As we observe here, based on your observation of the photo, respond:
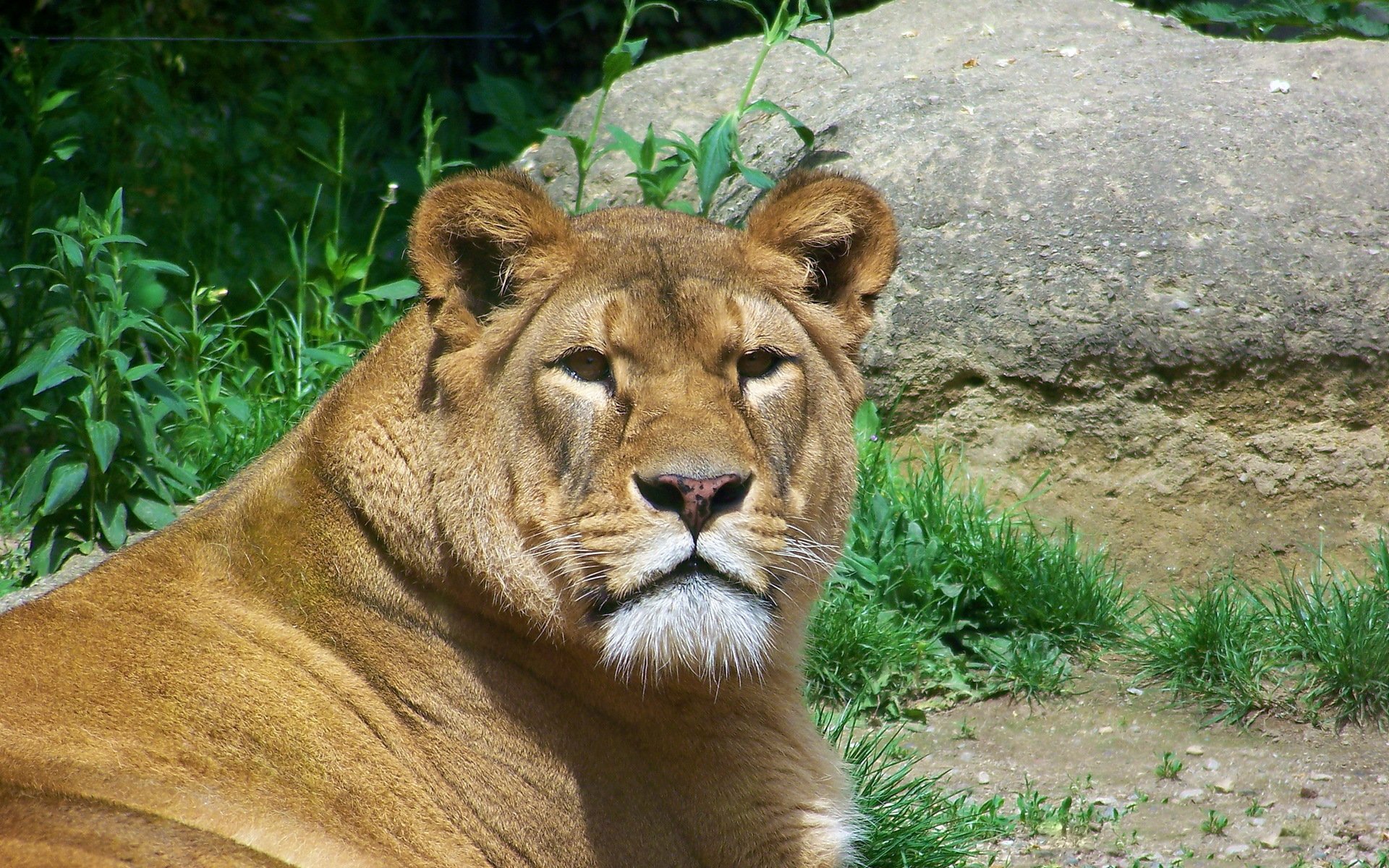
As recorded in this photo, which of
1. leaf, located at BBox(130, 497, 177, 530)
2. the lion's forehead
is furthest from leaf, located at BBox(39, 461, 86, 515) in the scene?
the lion's forehead

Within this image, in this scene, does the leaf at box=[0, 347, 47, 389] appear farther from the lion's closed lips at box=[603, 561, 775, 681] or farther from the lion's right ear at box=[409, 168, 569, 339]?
the lion's closed lips at box=[603, 561, 775, 681]

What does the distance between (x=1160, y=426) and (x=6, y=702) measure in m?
4.46

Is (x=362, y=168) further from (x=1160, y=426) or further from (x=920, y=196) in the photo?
(x=1160, y=426)

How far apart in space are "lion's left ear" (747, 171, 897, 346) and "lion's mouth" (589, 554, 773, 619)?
880 mm

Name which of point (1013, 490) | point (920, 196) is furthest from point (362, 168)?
point (1013, 490)

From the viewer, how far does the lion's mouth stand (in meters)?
2.78

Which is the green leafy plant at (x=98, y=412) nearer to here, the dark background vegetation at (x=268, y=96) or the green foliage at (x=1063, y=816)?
the dark background vegetation at (x=268, y=96)

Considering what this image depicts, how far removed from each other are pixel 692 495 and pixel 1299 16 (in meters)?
6.15

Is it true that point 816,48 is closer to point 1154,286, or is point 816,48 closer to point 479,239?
point 1154,286

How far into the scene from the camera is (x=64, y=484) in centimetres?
458

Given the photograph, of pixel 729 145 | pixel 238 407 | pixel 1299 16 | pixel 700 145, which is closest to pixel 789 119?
pixel 729 145

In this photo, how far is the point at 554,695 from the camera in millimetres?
3041

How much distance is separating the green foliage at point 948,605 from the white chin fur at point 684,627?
220 cm

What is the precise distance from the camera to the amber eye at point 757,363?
304cm
